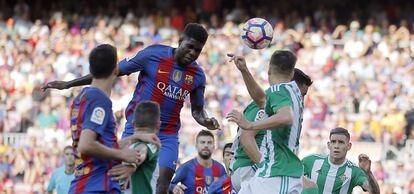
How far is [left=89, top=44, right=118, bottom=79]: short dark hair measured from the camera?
8234mm

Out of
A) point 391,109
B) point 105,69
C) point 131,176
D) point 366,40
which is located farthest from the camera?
point 366,40

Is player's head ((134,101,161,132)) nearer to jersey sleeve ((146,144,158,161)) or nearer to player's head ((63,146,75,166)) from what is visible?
jersey sleeve ((146,144,158,161))

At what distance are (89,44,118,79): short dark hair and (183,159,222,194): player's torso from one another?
554cm

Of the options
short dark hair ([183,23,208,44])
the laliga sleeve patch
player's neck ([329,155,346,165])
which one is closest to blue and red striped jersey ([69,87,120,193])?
the laliga sleeve patch

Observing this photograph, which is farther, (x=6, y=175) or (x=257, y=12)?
(x=257, y=12)

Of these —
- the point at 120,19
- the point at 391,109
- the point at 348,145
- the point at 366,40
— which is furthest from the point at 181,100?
the point at 120,19

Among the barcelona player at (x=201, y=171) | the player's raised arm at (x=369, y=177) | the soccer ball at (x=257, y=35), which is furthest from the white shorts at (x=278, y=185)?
the barcelona player at (x=201, y=171)

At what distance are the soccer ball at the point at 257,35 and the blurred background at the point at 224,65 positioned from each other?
7.12 meters

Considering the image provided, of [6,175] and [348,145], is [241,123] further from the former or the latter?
[6,175]

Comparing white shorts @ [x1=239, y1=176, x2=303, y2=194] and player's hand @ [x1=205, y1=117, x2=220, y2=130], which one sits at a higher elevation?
player's hand @ [x1=205, y1=117, x2=220, y2=130]

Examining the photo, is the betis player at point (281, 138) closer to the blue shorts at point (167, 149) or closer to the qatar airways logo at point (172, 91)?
the blue shorts at point (167, 149)

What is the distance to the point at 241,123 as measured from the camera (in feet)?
29.7

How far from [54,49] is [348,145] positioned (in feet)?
49.2

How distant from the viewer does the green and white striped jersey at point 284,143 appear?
31.1ft
